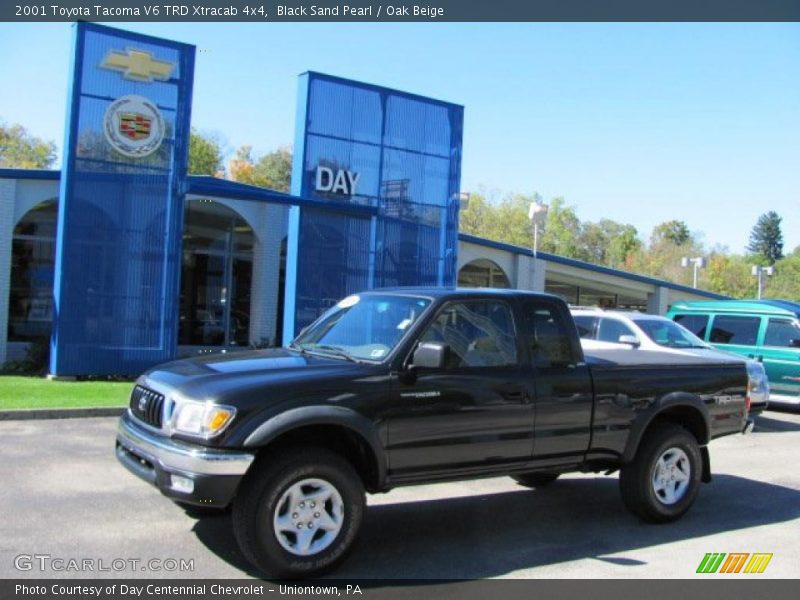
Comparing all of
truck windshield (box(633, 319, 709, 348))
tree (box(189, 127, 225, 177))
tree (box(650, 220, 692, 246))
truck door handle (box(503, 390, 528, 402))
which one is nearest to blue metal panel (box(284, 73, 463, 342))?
truck windshield (box(633, 319, 709, 348))

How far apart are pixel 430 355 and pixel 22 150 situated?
67.3 metres

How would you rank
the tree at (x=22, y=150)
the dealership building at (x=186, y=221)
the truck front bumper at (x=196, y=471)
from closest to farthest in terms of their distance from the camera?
the truck front bumper at (x=196, y=471) < the dealership building at (x=186, y=221) < the tree at (x=22, y=150)

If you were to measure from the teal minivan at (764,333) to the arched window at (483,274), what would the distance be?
9.58 m

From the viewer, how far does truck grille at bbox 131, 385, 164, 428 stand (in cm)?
516

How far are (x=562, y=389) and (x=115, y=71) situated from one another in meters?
12.0

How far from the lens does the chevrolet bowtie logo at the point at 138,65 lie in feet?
48.0

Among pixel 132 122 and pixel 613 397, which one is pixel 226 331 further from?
pixel 613 397

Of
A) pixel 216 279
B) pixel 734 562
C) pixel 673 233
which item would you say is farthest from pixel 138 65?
pixel 673 233

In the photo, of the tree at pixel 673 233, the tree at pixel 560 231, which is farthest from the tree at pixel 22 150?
the tree at pixel 673 233

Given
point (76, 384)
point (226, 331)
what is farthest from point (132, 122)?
point (226, 331)

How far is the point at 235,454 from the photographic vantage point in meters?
4.75

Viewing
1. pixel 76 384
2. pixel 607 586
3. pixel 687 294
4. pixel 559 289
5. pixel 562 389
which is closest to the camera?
pixel 607 586

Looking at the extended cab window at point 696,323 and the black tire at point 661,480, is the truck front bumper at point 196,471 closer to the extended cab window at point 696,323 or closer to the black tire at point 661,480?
the black tire at point 661,480

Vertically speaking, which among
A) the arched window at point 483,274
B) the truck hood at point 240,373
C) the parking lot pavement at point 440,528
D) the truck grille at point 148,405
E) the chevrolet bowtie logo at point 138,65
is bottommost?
the parking lot pavement at point 440,528
